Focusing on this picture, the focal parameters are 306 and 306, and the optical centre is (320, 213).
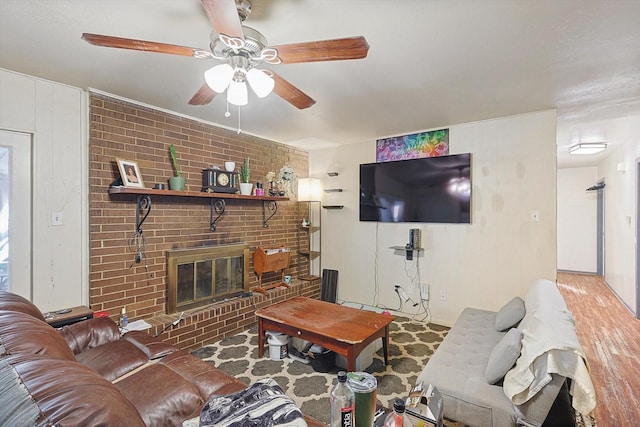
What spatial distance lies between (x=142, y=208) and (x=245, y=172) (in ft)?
3.97

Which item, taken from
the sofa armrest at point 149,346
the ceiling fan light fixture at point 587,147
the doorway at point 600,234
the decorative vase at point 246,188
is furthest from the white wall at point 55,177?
the doorway at point 600,234

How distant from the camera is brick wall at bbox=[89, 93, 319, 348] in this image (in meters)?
2.59

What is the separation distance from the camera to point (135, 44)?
133cm

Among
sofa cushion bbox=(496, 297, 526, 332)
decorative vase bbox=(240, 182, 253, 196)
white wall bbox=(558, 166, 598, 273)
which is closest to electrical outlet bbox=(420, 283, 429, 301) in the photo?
sofa cushion bbox=(496, 297, 526, 332)

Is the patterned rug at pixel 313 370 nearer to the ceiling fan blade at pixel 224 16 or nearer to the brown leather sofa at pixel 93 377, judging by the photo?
the brown leather sofa at pixel 93 377

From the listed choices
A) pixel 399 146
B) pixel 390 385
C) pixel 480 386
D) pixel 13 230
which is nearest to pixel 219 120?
pixel 13 230

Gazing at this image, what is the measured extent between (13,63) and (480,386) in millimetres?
3581

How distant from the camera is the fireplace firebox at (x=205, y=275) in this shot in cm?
300

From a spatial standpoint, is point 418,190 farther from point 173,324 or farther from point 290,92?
point 173,324

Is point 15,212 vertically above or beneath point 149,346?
above

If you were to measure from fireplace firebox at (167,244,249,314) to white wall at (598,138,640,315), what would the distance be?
15.1ft

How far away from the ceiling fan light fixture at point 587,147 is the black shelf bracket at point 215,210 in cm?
487

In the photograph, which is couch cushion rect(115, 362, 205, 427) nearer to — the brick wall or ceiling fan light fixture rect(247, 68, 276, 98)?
the brick wall

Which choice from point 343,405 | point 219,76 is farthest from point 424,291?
point 219,76
